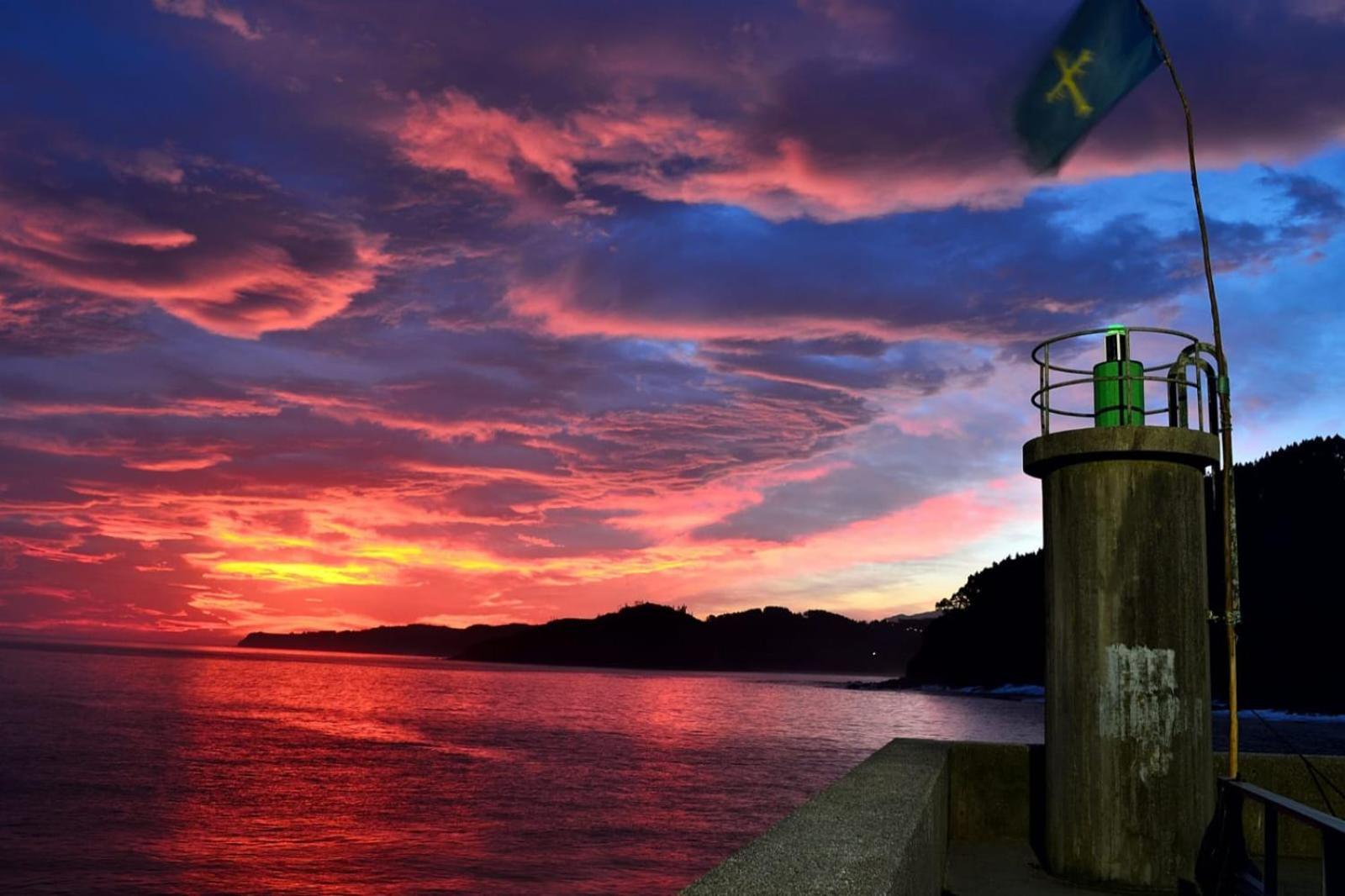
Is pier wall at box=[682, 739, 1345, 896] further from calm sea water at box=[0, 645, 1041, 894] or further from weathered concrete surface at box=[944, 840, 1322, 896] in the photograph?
calm sea water at box=[0, 645, 1041, 894]

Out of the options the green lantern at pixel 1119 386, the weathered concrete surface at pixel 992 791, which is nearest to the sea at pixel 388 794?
the weathered concrete surface at pixel 992 791

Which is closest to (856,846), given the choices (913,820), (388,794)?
(913,820)

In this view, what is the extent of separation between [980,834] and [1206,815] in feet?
7.65

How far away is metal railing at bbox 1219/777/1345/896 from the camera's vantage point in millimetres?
4184

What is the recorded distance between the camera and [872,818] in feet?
19.0

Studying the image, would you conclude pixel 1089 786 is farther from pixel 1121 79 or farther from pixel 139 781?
pixel 139 781

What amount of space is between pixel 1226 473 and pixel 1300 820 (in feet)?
10.1

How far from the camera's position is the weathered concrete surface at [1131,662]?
8.35 meters

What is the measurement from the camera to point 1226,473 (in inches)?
324

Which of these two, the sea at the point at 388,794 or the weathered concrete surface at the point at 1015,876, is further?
the sea at the point at 388,794

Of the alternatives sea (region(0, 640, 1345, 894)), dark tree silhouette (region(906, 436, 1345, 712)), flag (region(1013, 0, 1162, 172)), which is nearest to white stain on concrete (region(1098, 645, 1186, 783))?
flag (region(1013, 0, 1162, 172))

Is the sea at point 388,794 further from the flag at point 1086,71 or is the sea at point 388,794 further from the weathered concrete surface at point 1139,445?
the flag at point 1086,71

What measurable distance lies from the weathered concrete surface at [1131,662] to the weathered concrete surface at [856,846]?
1231 mm

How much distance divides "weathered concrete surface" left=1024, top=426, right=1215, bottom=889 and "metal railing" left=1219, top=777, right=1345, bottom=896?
22.6 inches
